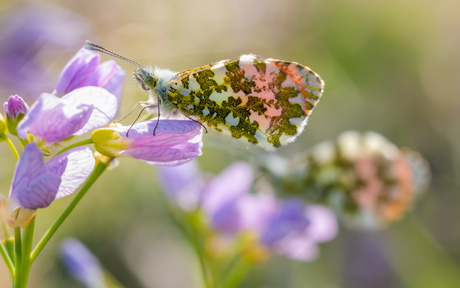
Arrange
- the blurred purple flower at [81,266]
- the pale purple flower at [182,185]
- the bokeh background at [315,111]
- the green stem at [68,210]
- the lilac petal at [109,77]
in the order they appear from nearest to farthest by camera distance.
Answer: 1. the green stem at [68,210]
2. the lilac petal at [109,77]
3. the blurred purple flower at [81,266]
4. the pale purple flower at [182,185]
5. the bokeh background at [315,111]

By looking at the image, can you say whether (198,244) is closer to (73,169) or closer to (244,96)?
(244,96)

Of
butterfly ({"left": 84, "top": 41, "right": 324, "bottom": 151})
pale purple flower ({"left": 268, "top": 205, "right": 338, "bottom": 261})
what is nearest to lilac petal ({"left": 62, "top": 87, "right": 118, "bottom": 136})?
butterfly ({"left": 84, "top": 41, "right": 324, "bottom": 151})

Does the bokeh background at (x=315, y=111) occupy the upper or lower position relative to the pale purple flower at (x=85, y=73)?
lower

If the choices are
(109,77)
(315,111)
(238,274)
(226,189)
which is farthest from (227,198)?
(315,111)

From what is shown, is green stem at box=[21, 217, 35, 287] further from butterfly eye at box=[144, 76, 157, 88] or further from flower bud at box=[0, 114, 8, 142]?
butterfly eye at box=[144, 76, 157, 88]

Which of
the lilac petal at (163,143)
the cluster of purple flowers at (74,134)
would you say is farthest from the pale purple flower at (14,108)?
the lilac petal at (163,143)

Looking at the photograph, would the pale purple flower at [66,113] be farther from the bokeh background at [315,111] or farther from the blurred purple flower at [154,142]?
the bokeh background at [315,111]
